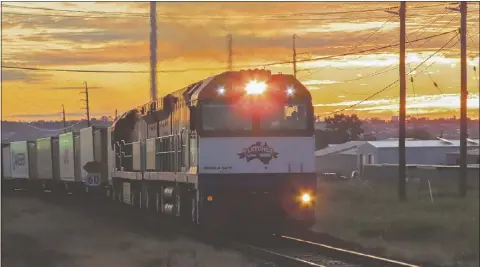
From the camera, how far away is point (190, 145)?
60.6 feet

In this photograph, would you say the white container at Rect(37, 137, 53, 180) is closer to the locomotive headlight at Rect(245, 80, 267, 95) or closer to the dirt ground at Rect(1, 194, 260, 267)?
the dirt ground at Rect(1, 194, 260, 267)

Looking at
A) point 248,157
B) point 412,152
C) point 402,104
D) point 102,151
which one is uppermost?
point 402,104

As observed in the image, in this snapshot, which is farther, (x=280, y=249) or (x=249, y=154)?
(x=249, y=154)

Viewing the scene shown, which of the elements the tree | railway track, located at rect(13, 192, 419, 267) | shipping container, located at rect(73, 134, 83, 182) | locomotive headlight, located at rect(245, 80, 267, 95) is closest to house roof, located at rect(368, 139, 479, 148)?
the tree

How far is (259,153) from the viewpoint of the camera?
17.7 metres

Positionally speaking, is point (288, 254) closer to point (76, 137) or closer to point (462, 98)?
point (462, 98)

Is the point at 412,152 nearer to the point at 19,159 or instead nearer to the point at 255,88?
the point at 19,159

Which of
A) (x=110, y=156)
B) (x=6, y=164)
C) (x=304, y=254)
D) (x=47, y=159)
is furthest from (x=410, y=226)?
(x=6, y=164)

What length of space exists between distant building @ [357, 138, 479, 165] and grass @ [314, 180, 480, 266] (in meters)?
36.3

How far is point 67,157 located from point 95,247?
26.9 meters

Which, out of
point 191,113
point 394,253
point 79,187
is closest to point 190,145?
point 191,113

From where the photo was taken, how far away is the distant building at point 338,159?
67.7m

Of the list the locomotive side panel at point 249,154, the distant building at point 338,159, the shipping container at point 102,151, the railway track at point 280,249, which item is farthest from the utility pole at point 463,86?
the distant building at point 338,159

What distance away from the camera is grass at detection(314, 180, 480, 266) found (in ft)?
54.0
